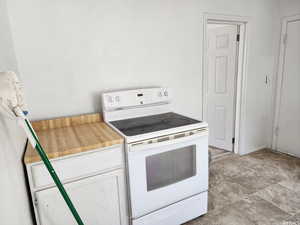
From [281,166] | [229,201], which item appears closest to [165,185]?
[229,201]

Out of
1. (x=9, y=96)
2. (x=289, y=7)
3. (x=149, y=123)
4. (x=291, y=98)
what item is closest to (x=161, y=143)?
(x=149, y=123)

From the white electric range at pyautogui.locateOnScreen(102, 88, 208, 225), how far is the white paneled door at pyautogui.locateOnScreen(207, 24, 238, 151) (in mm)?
1424

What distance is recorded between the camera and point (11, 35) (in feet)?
5.26

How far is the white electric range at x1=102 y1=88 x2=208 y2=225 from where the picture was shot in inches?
61.1

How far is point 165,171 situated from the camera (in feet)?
5.52

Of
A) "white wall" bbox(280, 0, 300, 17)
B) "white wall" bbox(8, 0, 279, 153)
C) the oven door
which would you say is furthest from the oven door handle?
"white wall" bbox(280, 0, 300, 17)

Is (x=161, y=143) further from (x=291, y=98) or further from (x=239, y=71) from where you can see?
(x=291, y=98)

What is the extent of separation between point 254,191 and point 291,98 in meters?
1.59

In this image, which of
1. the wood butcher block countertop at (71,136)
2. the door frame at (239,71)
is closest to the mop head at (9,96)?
the wood butcher block countertop at (71,136)

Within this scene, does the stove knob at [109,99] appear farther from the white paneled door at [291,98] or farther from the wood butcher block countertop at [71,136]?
the white paneled door at [291,98]

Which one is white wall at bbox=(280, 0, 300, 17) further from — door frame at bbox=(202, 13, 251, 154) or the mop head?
the mop head

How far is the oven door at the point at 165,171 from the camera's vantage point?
5.07ft

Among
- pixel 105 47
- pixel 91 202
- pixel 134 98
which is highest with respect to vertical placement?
pixel 105 47

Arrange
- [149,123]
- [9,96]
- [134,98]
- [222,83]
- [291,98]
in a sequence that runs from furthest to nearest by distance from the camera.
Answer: [222,83] < [291,98] < [134,98] < [149,123] < [9,96]
